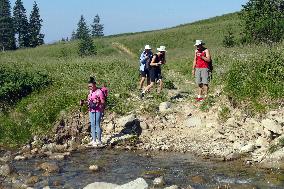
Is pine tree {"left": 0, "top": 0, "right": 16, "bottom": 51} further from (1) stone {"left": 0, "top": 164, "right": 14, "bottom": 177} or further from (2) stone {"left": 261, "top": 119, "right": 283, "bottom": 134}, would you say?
(2) stone {"left": 261, "top": 119, "right": 283, "bottom": 134}

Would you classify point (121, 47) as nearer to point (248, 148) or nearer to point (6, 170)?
point (248, 148)

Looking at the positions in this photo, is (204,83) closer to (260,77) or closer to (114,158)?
(260,77)

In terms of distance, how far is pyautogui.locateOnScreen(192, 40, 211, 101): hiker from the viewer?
18391 millimetres

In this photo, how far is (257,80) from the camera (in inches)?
713

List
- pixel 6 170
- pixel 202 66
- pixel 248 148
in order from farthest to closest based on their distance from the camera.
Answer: pixel 202 66
pixel 248 148
pixel 6 170

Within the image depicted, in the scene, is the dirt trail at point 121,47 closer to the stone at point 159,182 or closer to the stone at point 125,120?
the stone at point 125,120

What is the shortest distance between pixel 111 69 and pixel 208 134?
1241 cm

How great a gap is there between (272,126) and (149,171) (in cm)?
437

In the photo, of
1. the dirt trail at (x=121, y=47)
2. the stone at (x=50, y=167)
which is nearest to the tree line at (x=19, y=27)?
the dirt trail at (x=121, y=47)

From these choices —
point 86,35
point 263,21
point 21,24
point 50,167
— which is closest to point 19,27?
point 21,24

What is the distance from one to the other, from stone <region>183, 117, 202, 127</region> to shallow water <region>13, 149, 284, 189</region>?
7.28 feet

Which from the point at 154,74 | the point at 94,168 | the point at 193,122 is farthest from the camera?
the point at 154,74

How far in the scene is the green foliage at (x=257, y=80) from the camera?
56.5ft

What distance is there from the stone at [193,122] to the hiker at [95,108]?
332 cm
